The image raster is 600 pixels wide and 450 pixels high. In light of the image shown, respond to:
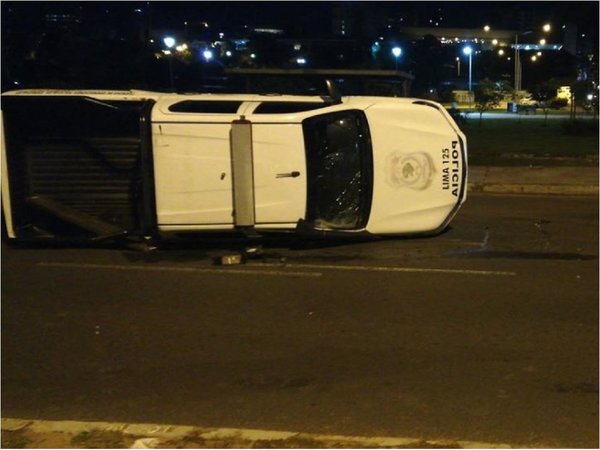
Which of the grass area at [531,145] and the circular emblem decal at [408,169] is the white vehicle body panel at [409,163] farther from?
the grass area at [531,145]

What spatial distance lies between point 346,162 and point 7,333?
14.2ft

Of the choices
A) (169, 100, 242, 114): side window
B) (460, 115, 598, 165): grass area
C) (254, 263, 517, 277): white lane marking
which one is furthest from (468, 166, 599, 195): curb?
(169, 100, 242, 114): side window

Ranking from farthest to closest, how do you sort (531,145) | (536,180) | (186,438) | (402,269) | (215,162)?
(531,145) → (536,180) → (215,162) → (402,269) → (186,438)

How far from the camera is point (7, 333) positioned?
22.2 feet

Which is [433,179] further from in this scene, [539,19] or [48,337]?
[539,19]

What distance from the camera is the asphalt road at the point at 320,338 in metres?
5.07

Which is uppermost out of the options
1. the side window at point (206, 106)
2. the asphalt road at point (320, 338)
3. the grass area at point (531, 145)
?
the side window at point (206, 106)

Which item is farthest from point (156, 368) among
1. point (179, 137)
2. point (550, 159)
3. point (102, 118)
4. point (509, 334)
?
point (550, 159)

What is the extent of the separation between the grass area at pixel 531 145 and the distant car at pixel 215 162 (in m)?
9.65

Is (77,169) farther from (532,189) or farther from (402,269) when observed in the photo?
(532,189)

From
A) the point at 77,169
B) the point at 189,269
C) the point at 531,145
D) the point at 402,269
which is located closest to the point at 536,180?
the point at 402,269

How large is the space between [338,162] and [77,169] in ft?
9.75

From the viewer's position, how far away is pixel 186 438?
Result: 4.45 m


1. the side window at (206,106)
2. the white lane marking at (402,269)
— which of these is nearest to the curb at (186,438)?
the white lane marking at (402,269)
